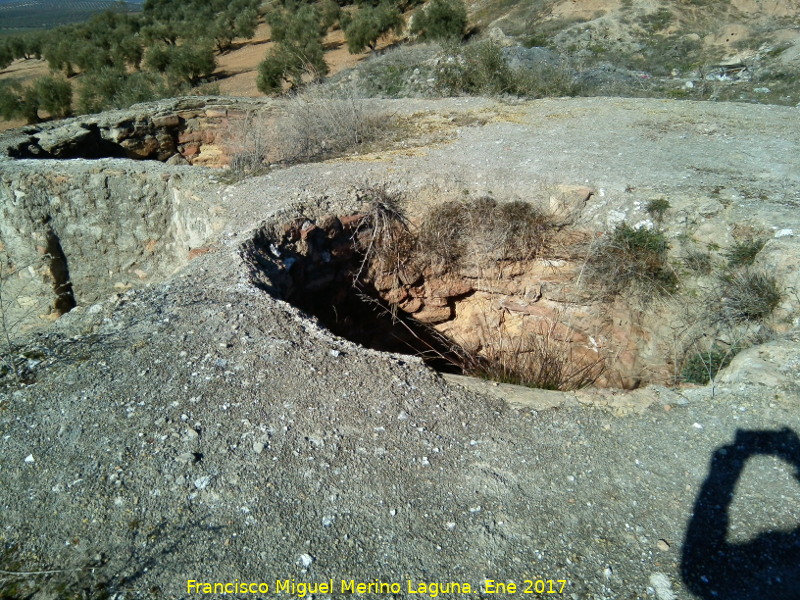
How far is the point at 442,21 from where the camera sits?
59.6ft

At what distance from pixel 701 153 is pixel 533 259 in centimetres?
248

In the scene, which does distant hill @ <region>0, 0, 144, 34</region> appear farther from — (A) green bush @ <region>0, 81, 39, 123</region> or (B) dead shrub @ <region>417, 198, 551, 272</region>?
(B) dead shrub @ <region>417, 198, 551, 272</region>

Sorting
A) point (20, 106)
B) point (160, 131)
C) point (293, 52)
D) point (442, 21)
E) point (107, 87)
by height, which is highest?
point (442, 21)

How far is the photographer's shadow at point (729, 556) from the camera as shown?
230cm

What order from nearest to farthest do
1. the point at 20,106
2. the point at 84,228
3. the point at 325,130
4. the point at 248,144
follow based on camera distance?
the point at 84,228, the point at 248,144, the point at 325,130, the point at 20,106

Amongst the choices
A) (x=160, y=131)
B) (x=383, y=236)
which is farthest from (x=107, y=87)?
(x=383, y=236)

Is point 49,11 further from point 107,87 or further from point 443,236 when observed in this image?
point 443,236

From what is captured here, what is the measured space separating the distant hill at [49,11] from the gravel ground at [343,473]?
36.6m

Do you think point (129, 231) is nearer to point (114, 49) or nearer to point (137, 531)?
point (137, 531)

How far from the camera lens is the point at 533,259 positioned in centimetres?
561

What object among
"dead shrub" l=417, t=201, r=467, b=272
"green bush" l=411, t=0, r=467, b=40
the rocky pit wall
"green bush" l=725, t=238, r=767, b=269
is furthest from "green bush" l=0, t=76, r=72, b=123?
"green bush" l=725, t=238, r=767, b=269

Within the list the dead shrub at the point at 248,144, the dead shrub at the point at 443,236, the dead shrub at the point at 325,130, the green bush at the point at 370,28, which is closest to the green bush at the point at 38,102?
the green bush at the point at 370,28

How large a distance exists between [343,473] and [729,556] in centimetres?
174

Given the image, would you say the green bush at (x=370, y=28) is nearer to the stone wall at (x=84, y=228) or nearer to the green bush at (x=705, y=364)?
the stone wall at (x=84, y=228)
